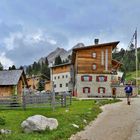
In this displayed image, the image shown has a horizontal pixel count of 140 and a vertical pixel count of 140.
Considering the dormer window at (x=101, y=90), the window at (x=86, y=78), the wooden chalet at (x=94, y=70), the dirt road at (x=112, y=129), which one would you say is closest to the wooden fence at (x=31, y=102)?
the dirt road at (x=112, y=129)

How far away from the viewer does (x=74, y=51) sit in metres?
73.2

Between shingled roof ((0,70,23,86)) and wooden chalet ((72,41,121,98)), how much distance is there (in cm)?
2437

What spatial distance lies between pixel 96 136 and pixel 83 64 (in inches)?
2156

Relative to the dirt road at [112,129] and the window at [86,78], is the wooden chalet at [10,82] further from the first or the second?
the window at [86,78]

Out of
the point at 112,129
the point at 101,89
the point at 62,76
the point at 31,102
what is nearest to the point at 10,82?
the point at 31,102

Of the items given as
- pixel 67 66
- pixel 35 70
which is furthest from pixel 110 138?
pixel 35 70

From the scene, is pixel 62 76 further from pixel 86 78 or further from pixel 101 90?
pixel 101 90

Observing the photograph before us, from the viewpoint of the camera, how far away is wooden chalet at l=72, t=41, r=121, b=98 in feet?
240


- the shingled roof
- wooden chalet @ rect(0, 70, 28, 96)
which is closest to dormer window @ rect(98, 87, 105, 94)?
wooden chalet @ rect(0, 70, 28, 96)

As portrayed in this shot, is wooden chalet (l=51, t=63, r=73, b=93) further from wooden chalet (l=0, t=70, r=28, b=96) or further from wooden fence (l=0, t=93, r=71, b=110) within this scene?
wooden fence (l=0, t=93, r=71, b=110)

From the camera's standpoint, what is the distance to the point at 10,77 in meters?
49.4

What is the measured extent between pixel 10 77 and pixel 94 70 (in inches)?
1074

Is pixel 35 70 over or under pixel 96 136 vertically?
over

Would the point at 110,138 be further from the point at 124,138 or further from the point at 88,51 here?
the point at 88,51
